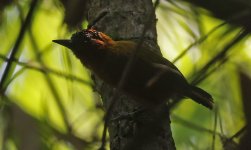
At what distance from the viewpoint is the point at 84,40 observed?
240cm

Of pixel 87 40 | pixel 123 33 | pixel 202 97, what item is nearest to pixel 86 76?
pixel 87 40

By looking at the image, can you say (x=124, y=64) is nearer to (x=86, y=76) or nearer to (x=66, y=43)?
(x=66, y=43)

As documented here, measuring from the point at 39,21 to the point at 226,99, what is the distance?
1.48 meters

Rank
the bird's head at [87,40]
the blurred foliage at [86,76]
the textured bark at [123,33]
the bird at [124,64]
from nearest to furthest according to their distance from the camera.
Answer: the blurred foliage at [86,76] → the textured bark at [123,33] → the bird at [124,64] → the bird's head at [87,40]

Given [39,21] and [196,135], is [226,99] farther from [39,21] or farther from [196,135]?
[39,21]

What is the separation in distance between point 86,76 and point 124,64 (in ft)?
2.07

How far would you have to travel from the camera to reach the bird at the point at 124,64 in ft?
7.27

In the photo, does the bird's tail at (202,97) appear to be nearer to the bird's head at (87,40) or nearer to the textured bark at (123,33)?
the textured bark at (123,33)

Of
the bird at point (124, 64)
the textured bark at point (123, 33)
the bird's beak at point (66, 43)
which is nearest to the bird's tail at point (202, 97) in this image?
the bird at point (124, 64)

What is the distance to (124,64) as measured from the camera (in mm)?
2383

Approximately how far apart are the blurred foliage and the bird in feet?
0.27

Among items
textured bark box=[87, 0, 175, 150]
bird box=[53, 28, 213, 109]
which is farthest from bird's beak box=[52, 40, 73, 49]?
textured bark box=[87, 0, 175, 150]

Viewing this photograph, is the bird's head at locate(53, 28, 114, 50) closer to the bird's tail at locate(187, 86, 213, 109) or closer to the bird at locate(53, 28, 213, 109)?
the bird at locate(53, 28, 213, 109)

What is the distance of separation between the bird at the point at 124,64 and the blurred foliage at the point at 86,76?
82 millimetres
